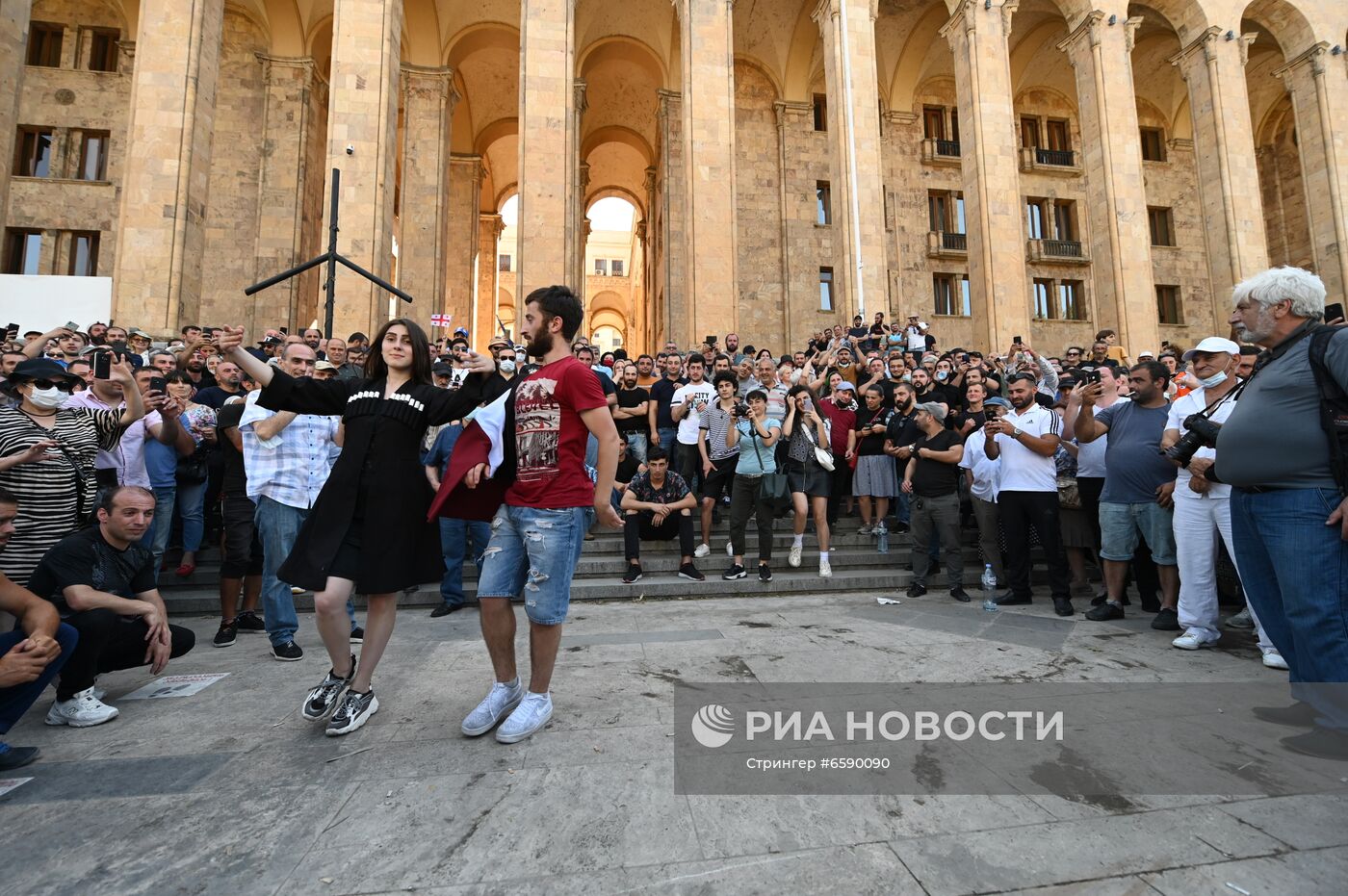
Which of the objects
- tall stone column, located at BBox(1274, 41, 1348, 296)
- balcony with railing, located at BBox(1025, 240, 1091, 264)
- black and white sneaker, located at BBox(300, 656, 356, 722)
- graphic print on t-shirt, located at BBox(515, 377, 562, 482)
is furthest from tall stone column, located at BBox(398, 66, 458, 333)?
tall stone column, located at BBox(1274, 41, 1348, 296)

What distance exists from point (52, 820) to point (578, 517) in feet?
7.29

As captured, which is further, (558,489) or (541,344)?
(541,344)

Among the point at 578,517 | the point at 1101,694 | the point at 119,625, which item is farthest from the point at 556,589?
the point at 1101,694

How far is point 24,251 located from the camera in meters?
18.2

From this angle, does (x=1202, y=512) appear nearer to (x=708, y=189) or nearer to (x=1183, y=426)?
(x=1183, y=426)

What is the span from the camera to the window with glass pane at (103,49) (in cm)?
1938

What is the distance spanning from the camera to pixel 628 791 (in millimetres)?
2346

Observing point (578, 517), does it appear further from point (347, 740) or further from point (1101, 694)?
point (1101, 694)

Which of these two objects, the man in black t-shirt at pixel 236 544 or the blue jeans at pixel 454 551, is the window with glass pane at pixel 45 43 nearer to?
the man in black t-shirt at pixel 236 544

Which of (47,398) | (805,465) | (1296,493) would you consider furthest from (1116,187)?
(47,398)

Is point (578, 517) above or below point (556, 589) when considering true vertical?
above

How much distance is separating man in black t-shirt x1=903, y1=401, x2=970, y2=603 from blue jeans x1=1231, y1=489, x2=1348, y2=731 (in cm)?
351

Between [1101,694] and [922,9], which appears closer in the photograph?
[1101,694]

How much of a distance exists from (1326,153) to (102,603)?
3087cm
